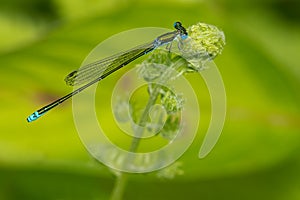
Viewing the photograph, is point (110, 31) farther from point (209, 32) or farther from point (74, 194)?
point (209, 32)

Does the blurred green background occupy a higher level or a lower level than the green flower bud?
higher

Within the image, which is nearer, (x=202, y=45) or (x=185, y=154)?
(x=202, y=45)

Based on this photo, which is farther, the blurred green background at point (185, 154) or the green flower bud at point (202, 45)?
the blurred green background at point (185, 154)

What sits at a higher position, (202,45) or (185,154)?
(185,154)

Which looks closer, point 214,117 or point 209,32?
point 209,32

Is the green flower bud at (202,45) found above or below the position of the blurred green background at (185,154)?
below

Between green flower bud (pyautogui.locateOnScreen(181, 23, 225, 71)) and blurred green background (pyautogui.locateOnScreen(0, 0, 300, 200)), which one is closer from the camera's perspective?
green flower bud (pyautogui.locateOnScreen(181, 23, 225, 71))

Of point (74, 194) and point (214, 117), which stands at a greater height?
point (214, 117)

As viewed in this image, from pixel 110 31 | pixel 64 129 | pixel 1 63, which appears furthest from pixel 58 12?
pixel 64 129
